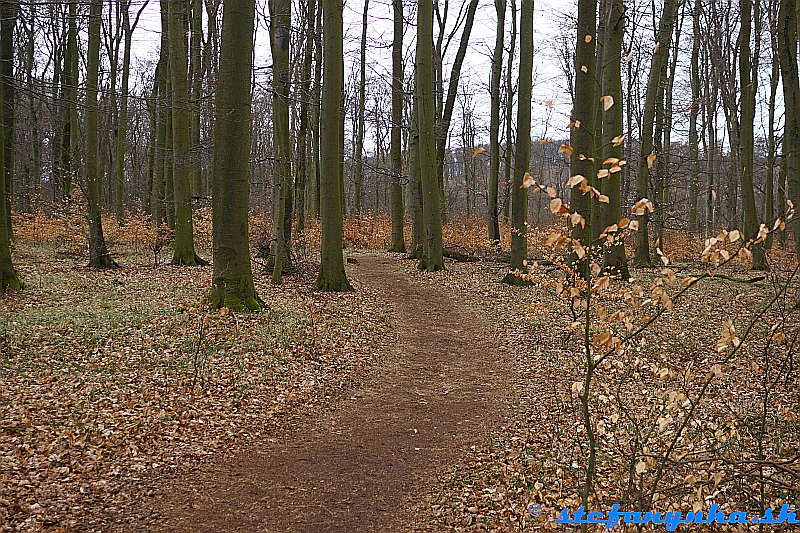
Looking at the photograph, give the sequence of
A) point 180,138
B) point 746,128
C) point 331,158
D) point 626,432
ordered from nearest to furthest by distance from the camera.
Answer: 1. point 626,432
2. point 331,158
3. point 180,138
4. point 746,128

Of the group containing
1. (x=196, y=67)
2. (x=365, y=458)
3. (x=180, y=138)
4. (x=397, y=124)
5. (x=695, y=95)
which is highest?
(x=196, y=67)

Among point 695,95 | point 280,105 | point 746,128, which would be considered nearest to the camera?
point 280,105

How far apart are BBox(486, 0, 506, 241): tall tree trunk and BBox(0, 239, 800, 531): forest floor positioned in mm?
9658

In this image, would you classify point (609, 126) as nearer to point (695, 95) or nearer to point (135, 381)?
point (695, 95)

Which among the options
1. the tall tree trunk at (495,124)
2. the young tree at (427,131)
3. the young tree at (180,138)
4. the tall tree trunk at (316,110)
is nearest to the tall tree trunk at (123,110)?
the young tree at (180,138)

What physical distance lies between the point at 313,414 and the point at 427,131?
11.6 metres

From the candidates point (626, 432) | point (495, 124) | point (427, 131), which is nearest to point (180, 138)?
point (427, 131)

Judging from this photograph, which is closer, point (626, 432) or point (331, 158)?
point (626, 432)

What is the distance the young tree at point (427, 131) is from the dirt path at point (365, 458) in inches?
300

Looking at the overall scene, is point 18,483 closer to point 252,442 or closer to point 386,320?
point 252,442

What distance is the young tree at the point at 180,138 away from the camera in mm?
16484

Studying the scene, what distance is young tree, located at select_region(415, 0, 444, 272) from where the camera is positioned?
55.9ft

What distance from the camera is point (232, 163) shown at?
10648mm

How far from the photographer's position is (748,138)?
18.5 m
